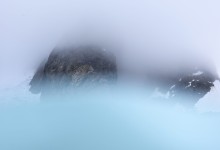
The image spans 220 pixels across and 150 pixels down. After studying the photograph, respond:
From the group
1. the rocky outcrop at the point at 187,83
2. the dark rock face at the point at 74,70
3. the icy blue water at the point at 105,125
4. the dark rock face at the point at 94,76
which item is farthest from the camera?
the rocky outcrop at the point at 187,83

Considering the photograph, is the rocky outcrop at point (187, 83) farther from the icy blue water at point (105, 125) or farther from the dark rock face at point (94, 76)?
the icy blue water at point (105, 125)

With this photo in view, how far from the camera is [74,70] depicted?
3017 centimetres

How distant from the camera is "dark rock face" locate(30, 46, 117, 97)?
29656 millimetres

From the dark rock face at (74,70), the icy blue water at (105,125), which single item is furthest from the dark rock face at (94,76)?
the icy blue water at (105,125)

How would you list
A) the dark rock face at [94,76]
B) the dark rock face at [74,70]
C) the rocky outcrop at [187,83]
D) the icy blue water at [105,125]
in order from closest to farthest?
the icy blue water at [105,125], the dark rock face at [74,70], the dark rock face at [94,76], the rocky outcrop at [187,83]

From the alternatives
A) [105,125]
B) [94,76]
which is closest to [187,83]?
[94,76]

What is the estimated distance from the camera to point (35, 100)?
Result: 1164 inches

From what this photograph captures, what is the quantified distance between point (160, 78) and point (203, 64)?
164 inches

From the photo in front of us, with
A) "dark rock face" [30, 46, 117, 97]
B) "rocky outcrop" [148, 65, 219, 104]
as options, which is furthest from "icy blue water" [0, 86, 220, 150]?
"rocky outcrop" [148, 65, 219, 104]

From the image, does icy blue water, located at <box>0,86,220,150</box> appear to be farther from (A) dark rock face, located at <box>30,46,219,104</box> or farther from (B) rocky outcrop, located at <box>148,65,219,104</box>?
(B) rocky outcrop, located at <box>148,65,219,104</box>

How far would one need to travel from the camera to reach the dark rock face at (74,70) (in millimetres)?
29656

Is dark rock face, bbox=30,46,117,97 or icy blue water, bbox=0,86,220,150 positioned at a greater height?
dark rock face, bbox=30,46,117,97

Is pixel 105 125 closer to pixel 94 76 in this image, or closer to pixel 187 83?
pixel 94 76

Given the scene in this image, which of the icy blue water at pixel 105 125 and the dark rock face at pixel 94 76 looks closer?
the icy blue water at pixel 105 125
